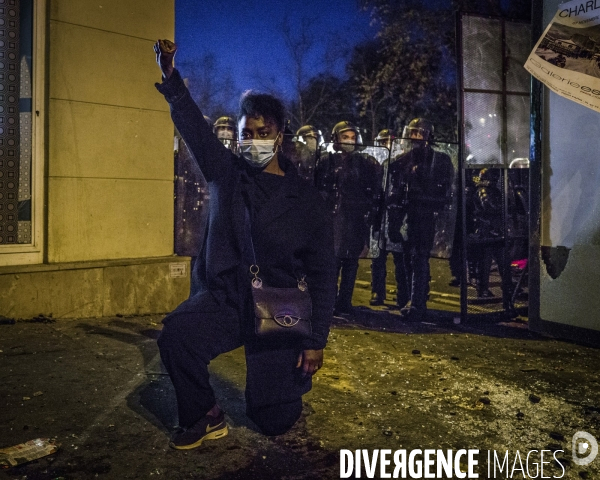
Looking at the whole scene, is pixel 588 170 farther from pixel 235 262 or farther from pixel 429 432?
pixel 235 262

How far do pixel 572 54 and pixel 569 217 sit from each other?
5.41 feet

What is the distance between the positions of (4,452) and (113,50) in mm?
4760

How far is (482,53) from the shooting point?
23.7ft

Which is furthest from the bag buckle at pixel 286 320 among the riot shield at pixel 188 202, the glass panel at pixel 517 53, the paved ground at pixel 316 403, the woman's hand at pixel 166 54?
the riot shield at pixel 188 202

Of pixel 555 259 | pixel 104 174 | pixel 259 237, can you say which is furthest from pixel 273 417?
pixel 555 259

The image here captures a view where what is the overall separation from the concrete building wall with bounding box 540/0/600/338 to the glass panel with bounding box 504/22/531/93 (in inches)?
32.6

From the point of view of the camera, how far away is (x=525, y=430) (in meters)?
3.98

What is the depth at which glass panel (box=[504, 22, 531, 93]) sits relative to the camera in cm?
746

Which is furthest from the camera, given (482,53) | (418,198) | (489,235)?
(418,198)

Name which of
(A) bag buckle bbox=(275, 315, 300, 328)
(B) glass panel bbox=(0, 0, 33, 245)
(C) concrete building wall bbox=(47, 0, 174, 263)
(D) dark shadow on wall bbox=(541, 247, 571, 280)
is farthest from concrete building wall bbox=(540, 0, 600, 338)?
(B) glass panel bbox=(0, 0, 33, 245)

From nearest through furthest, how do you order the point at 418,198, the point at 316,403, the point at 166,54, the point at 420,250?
the point at 166,54 → the point at 316,403 → the point at 420,250 → the point at 418,198

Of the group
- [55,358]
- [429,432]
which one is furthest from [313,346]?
[55,358]

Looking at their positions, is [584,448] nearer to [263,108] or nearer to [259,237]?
[259,237]

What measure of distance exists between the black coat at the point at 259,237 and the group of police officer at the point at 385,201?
4.30 metres
